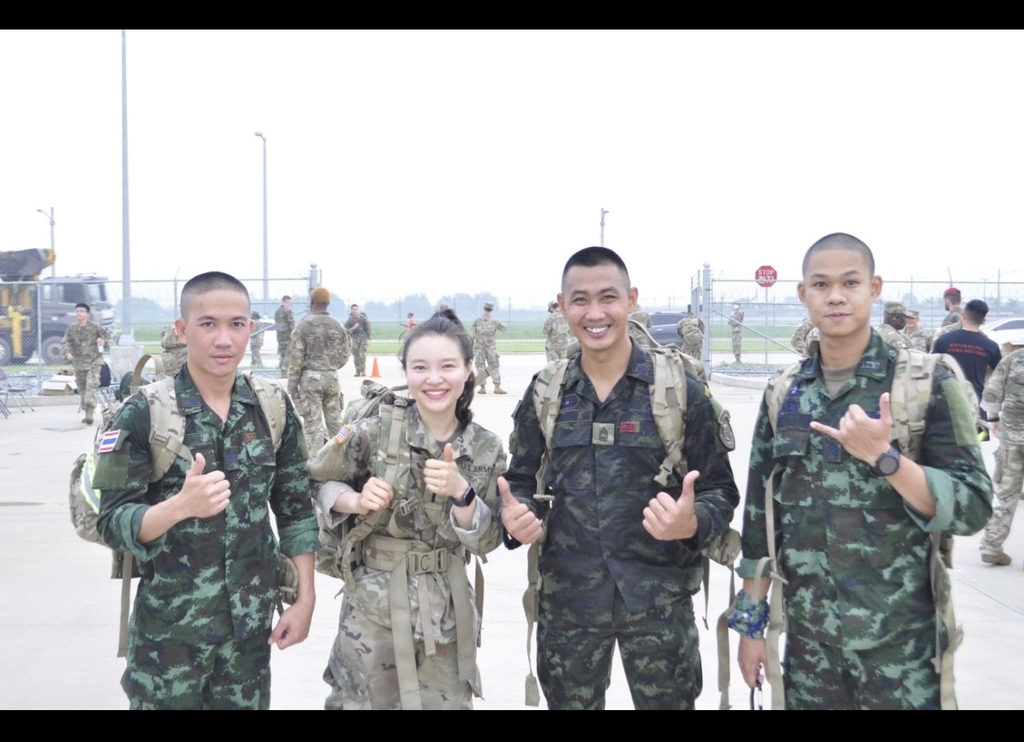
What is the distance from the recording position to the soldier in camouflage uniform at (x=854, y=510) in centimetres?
241

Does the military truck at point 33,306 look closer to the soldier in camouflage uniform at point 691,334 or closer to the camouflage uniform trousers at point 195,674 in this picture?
the soldier in camouflage uniform at point 691,334

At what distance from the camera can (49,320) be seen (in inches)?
999

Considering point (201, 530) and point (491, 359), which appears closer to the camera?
point (201, 530)

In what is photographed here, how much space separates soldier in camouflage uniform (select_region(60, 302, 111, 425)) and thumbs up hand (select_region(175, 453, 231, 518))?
12.7 meters

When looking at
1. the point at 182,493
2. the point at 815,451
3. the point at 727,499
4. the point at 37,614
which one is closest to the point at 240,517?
the point at 182,493

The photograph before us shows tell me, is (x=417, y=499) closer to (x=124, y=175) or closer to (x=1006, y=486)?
(x=1006, y=486)

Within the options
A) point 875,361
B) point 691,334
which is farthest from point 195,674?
point 691,334

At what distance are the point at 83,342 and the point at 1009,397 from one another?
40.9 ft

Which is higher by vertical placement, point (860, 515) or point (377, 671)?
point (860, 515)

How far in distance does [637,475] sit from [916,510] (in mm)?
808

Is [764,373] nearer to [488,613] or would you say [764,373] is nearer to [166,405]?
[488,613]

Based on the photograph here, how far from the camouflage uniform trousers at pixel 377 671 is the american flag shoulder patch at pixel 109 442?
866mm

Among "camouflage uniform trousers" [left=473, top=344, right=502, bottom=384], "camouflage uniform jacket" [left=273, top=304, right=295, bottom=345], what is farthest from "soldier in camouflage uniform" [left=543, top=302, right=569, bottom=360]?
"camouflage uniform jacket" [left=273, top=304, right=295, bottom=345]

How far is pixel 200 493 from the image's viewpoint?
249cm
